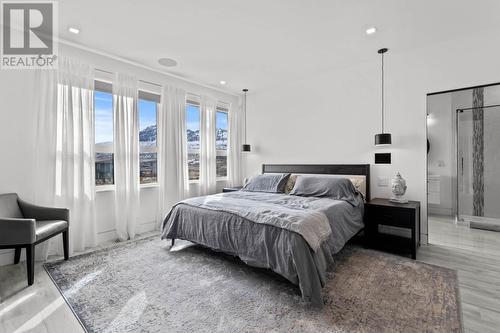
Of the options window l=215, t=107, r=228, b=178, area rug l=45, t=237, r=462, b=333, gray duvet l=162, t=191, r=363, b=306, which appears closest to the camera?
area rug l=45, t=237, r=462, b=333

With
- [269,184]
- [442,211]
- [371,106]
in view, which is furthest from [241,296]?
[442,211]

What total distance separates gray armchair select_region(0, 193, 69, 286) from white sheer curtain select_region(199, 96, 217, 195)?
89.3 inches

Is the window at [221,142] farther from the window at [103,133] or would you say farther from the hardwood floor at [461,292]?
the hardwood floor at [461,292]

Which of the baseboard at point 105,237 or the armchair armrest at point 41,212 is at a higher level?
the armchair armrest at point 41,212

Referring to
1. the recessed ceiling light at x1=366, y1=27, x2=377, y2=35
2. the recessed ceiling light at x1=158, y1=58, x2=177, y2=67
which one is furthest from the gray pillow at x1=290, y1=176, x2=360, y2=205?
the recessed ceiling light at x1=158, y1=58, x2=177, y2=67

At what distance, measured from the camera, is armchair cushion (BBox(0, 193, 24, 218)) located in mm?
2514

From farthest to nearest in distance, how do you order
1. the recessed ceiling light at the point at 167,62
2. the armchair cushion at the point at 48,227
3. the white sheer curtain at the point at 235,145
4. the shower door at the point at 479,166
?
the white sheer curtain at the point at 235,145, the shower door at the point at 479,166, the recessed ceiling light at the point at 167,62, the armchair cushion at the point at 48,227

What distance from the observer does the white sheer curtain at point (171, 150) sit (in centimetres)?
401

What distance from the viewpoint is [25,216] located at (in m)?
2.69

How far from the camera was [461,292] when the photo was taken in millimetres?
2076

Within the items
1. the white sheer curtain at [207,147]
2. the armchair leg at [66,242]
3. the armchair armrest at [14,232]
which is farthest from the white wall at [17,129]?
the white sheer curtain at [207,147]

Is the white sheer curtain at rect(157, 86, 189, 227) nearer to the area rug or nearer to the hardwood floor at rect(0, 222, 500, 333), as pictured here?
the area rug

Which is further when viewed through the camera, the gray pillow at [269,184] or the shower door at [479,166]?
the gray pillow at [269,184]

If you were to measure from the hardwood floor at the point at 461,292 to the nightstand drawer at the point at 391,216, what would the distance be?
1.48 feet
